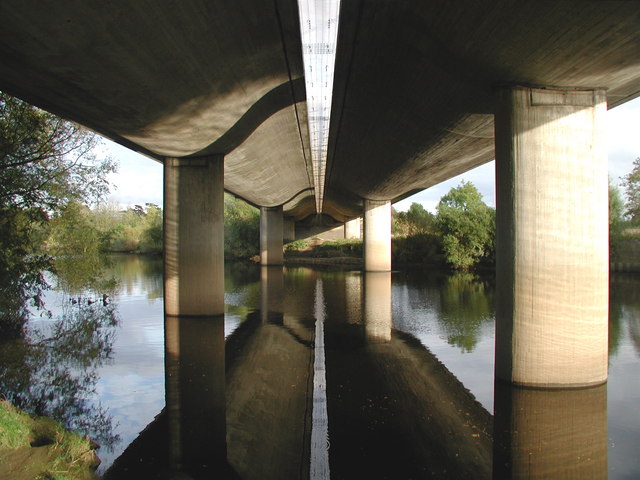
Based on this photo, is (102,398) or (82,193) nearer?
(102,398)

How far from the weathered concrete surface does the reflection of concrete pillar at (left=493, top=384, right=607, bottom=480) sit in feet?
14.2

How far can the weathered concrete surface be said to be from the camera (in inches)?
247

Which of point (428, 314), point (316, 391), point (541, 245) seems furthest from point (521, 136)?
point (428, 314)

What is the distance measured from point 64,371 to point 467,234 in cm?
2946

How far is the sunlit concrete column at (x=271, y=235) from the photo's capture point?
4021 cm

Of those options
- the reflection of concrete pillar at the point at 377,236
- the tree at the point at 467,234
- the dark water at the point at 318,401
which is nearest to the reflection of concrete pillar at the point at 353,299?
the dark water at the point at 318,401

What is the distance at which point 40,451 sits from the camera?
16.0 ft

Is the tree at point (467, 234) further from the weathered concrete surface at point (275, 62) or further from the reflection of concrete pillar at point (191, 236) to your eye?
the reflection of concrete pillar at point (191, 236)

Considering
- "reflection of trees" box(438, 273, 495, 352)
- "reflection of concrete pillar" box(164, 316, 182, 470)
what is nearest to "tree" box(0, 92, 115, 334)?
"reflection of concrete pillar" box(164, 316, 182, 470)

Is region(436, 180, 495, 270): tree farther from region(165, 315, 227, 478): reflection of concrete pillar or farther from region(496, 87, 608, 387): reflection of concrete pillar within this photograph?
region(496, 87, 608, 387): reflection of concrete pillar

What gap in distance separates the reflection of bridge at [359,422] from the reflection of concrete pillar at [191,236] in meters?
3.71

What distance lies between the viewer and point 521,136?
24.6 feet

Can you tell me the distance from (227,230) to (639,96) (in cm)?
4665

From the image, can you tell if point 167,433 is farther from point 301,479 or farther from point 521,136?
point 521,136
